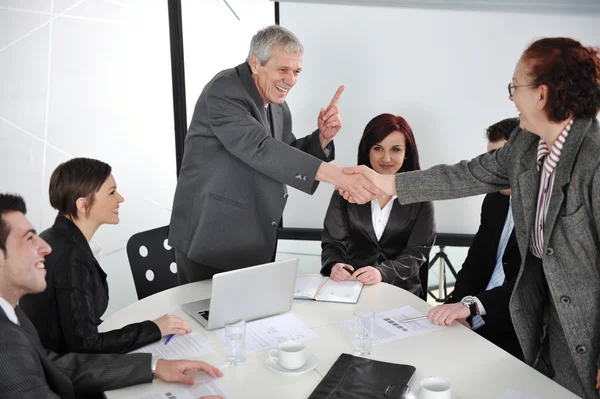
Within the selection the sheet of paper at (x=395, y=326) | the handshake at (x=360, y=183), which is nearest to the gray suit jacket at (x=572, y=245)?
the sheet of paper at (x=395, y=326)

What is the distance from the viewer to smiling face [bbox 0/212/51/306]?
4.46ft

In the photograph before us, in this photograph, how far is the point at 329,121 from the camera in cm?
270

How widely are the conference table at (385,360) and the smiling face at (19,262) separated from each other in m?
0.34

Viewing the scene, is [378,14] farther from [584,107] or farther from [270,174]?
[584,107]

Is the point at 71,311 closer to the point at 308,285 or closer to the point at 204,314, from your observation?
the point at 204,314

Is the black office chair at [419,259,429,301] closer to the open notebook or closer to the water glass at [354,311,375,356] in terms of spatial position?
the open notebook

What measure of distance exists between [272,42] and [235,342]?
124 centimetres

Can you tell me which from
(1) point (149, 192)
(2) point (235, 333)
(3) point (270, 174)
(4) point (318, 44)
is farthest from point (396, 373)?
(1) point (149, 192)

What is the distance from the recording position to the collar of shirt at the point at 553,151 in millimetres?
1604

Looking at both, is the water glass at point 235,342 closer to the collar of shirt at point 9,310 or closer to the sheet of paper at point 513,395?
the collar of shirt at point 9,310

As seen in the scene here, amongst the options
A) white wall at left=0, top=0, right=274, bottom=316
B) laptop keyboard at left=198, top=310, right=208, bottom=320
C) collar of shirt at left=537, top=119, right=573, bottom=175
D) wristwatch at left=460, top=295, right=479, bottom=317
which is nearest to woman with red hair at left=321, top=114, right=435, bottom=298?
wristwatch at left=460, top=295, right=479, bottom=317

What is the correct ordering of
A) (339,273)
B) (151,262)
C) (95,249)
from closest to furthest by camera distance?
(339,273), (151,262), (95,249)

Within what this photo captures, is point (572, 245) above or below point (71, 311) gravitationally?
above

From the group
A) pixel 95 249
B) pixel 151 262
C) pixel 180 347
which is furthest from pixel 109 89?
pixel 180 347
